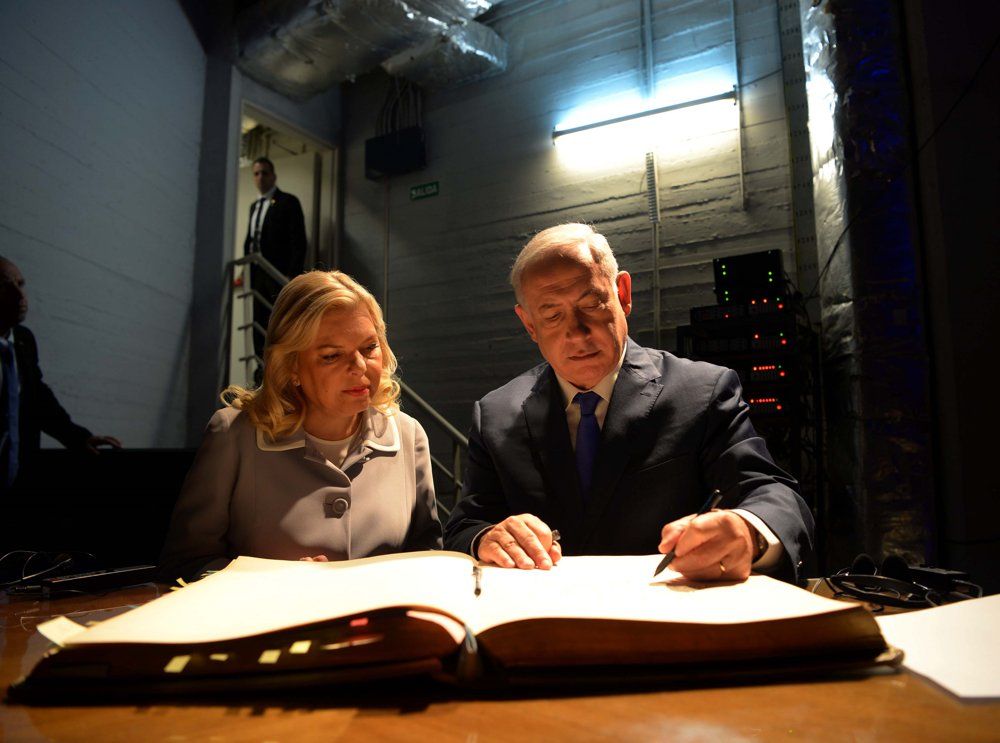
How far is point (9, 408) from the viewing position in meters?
2.44

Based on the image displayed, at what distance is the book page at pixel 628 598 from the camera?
47 centimetres

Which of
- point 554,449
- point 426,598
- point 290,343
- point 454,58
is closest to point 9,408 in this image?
point 290,343

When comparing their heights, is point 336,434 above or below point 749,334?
below

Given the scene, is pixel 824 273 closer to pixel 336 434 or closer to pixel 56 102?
pixel 336 434

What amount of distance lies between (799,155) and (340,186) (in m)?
3.88

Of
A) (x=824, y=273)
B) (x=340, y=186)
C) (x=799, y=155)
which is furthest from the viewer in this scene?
(x=340, y=186)

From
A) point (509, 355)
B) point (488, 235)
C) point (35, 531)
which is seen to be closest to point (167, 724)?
point (35, 531)

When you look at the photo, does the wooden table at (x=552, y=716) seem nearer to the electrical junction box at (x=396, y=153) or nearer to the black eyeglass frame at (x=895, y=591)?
the black eyeglass frame at (x=895, y=591)

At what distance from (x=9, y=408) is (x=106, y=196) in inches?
72.4

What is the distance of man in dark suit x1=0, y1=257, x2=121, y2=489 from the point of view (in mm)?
2420

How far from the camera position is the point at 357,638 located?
439 mm

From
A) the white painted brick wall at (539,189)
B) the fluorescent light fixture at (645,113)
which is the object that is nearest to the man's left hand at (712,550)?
the white painted brick wall at (539,189)

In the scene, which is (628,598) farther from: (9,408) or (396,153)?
(396,153)

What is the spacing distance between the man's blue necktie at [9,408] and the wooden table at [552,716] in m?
2.52
